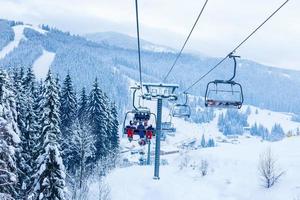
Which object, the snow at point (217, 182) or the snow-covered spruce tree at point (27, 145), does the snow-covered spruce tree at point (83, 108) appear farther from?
the snow-covered spruce tree at point (27, 145)

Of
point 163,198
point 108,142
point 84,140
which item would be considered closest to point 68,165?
point 84,140

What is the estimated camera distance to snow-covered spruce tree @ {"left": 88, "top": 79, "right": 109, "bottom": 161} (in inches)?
2137

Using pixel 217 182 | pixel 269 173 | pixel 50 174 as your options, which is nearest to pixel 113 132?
pixel 217 182

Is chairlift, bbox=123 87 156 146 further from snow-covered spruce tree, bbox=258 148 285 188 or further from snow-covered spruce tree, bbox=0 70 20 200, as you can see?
snow-covered spruce tree, bbox=258 148 285 188

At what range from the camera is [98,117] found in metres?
54.7

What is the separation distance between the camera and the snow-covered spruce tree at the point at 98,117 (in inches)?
2137

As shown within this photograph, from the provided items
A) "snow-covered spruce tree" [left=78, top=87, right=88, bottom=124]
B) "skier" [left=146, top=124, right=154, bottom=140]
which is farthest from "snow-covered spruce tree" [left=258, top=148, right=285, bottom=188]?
"skier" [left=146, top=124, right=154, bottom=140]

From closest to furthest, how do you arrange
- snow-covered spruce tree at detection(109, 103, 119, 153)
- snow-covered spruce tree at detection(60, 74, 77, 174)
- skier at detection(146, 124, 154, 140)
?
skier at detection(146, 124, 154, 140) < snow-covered spruce tree at detection(60, 74, 77, 174) < snow-covered spruce tree at detection(109, 103, 119, 153)

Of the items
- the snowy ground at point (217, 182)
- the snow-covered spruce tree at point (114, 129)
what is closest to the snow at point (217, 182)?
the snowy ground at point (217, 182)

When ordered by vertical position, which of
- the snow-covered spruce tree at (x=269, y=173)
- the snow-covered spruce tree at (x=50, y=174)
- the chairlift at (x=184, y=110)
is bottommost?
the snow-covered spruce tree at (x=269, y=173)

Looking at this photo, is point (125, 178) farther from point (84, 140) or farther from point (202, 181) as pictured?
point (202, 181)

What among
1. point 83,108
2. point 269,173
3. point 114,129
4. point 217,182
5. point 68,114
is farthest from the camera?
point 114,129

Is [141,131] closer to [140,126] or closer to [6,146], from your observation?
[140,126]

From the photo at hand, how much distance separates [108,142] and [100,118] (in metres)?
6.41
